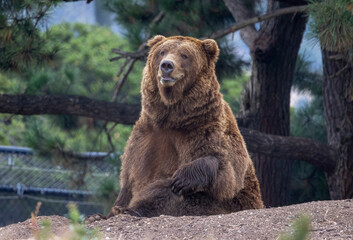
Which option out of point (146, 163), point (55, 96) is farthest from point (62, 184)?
point (146, 163)

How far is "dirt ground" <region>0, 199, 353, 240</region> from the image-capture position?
4.02 metres

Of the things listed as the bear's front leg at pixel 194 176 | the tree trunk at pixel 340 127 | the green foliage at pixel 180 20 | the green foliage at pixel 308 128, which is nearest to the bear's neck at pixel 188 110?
the bear's front leg at pixel 194 176

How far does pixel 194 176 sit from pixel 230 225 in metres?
0.75

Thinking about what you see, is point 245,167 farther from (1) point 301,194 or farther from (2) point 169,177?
(1) point 301,194

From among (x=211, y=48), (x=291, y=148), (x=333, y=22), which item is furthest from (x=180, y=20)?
(x=333, y=22)

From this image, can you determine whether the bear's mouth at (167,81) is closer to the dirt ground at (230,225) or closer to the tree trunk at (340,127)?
the dirt ground at (230,225)

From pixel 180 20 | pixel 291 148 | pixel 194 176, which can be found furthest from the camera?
pixel 180 20

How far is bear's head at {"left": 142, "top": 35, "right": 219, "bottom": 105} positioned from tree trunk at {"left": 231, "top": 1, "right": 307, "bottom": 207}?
9.14ft

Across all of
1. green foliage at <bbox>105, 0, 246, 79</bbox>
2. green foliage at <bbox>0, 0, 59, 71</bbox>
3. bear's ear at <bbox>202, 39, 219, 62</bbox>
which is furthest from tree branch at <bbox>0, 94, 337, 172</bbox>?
bear's ear at <bbox>202, 39, 219, 62</bbox>

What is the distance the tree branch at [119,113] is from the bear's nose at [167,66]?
2654 millimetres

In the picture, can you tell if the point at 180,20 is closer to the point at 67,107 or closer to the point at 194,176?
the point at 67,107

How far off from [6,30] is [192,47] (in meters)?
2.66

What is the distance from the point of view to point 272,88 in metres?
8.54

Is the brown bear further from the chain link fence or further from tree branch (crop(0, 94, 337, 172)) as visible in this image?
the chain link fence
